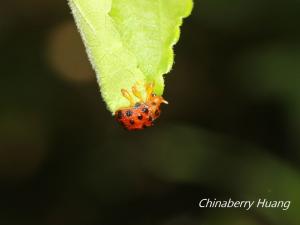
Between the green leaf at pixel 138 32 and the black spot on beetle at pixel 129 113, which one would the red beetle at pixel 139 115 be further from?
the green leaf at pixel 138 32

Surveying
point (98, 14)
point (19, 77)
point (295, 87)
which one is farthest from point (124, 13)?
point (19, 77)

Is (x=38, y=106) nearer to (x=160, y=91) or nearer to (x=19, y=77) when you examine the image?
(x=19, y=77)

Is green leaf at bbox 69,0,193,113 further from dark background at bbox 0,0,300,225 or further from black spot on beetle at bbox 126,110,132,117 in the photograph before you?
dark background at bbox 0,0,300,225

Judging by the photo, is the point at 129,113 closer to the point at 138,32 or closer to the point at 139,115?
the point at 139,115

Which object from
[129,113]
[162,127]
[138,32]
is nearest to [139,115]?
[129,113]

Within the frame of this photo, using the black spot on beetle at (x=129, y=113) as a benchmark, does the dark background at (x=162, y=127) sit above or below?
below

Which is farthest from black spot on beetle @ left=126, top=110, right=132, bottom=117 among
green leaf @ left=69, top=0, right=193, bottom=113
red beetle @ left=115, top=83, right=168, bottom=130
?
green leaf @ left=69, top=0, right=193, bottom=113

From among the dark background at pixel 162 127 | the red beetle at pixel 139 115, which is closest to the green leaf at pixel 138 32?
the red beetle at pixel 139 115
